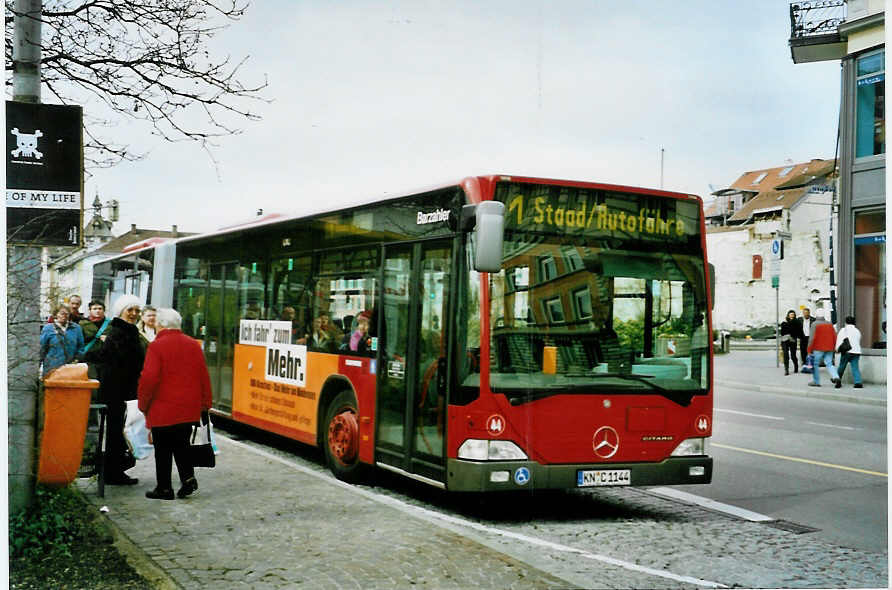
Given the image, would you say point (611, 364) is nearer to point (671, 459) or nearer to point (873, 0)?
point (671, 459)

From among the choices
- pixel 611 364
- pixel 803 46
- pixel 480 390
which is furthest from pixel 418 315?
pixel 803 46

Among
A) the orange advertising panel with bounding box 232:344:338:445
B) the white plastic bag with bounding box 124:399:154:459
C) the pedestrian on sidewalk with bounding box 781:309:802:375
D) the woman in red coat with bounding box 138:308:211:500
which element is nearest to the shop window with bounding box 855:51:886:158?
the orange advertising panel with bounding box 232:344:338:445

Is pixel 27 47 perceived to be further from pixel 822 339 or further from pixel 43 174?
pixel 822 339

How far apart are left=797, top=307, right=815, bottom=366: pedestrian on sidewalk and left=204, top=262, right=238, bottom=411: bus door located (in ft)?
40.6

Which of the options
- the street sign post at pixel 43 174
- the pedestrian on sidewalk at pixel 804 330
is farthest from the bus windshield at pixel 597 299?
the pedestrian on sidewalk at pixel 804 330

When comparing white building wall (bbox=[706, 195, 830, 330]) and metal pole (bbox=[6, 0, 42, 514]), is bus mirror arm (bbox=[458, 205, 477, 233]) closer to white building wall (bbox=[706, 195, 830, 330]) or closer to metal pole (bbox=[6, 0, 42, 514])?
white building wall (bbox=[706, 195, 830, 330])

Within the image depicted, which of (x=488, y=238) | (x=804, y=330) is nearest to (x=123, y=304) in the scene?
(x=488, y=238)

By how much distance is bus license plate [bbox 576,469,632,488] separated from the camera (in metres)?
7.59

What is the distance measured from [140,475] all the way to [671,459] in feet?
15.4

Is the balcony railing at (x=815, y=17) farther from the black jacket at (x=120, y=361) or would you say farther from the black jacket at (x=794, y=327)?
the black jacket at (x=794, y=327)

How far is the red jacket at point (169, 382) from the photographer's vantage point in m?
7.87

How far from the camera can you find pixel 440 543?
643 centimetres

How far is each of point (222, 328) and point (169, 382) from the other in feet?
15.4

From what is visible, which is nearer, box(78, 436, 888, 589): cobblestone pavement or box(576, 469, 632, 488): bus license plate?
box(78, 436, 888, 589): cobblestone pavement
